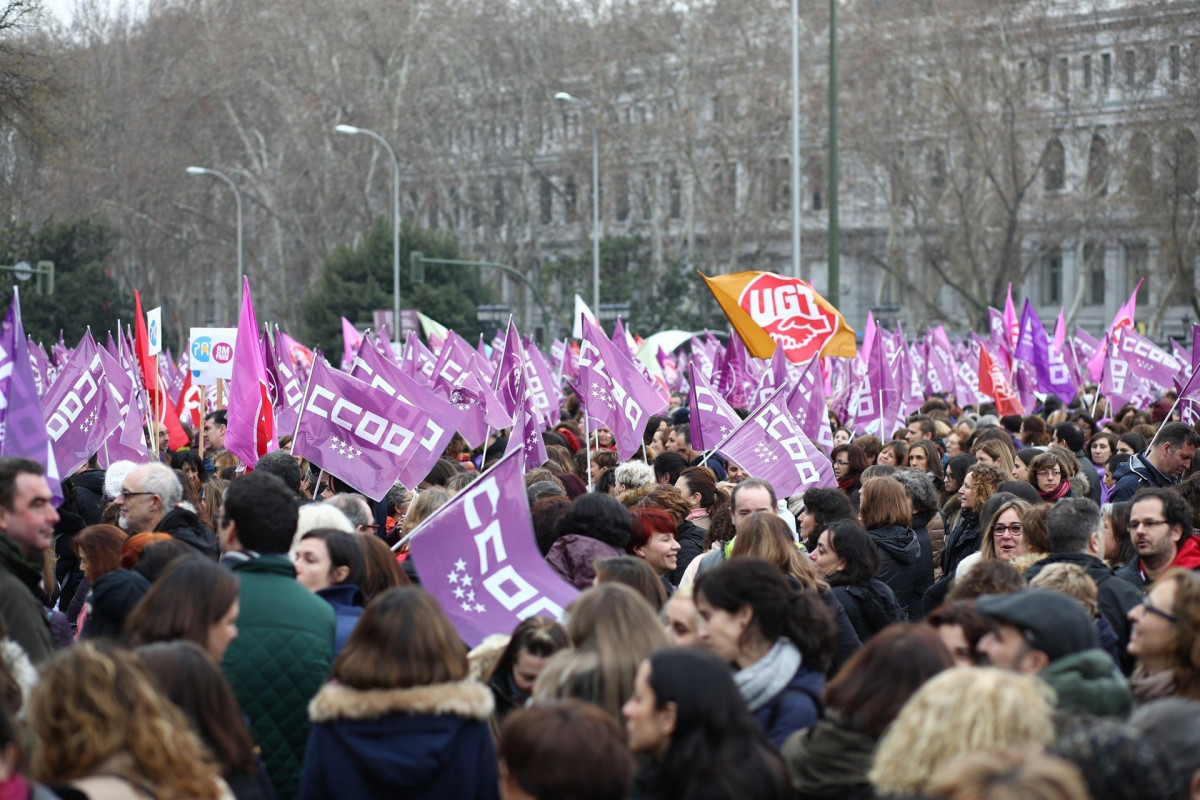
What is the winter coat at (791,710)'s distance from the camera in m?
4.27

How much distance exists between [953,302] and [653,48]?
21.4m

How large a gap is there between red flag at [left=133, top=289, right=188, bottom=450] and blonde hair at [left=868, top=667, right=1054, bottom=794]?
10.4 meters

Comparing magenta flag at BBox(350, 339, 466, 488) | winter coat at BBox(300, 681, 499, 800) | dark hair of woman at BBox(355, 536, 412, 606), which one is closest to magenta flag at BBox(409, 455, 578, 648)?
dark hair of woman at BBox(355, 536, 412, 606)

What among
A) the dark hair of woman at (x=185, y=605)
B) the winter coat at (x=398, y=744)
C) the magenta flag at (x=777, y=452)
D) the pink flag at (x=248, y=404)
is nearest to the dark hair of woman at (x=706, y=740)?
the winter coat at (x=398, y=744)

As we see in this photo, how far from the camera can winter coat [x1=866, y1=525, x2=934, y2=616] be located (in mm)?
7492

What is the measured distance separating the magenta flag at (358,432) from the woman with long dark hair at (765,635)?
4.64m

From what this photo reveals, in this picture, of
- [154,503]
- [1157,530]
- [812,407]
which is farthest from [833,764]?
[812,407]

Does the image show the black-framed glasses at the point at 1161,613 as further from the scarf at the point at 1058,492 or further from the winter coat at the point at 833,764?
the scarf at the point at 1058,492

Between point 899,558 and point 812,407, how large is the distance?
17.6ft

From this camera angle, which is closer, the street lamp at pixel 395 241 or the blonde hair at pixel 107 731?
the blonde hair at pixel 107 731

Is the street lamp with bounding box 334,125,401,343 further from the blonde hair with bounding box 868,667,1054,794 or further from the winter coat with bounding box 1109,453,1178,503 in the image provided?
the blonde hair with bounding box 868,667,1054,794

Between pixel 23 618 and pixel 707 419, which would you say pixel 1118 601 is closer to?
pixel 23 618

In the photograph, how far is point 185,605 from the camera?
4.14m

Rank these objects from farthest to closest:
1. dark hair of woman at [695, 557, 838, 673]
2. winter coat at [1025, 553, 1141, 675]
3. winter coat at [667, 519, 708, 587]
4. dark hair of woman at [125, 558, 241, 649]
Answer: winter coat at [667, 519, 708, 587], winter coat at [1025, 553, 1141, 675], dark hair of woman at [695, 557, 838, 673], dark hair of woman at [125, 558, 241, 649]
